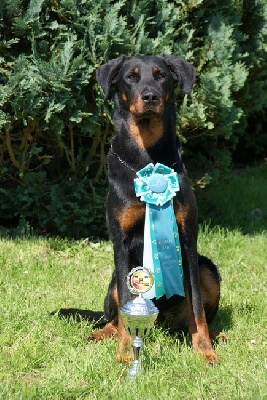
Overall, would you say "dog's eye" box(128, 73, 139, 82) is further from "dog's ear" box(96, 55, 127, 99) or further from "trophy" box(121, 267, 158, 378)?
"trophy" box(121, 267, 158, 378)

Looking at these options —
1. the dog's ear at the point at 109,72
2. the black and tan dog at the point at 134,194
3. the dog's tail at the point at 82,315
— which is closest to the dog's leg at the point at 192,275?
the black and tan dog at the point at 134,194

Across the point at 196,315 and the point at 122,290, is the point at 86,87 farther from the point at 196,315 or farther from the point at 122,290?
the point at 196,315

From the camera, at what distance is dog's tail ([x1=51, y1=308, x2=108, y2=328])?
163 inches

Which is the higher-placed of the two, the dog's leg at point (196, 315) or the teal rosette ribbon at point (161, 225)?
the teal rosette ribbon at point (161, 225)

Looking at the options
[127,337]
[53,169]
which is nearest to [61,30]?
[53,169]

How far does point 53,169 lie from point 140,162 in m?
2.68

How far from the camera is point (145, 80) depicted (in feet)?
12.7

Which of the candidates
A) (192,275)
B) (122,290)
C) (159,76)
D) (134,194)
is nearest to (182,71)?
(159,76)

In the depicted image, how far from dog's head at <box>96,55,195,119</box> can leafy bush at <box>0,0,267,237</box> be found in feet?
4.42

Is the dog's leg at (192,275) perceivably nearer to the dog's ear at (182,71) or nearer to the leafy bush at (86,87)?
the dog's ear at (182,71)

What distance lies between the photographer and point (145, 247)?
377 centimetres

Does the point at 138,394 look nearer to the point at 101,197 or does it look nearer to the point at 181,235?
the point at 181,235

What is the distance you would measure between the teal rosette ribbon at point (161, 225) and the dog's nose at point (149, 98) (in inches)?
14.1

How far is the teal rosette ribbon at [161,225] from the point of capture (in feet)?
12.2
